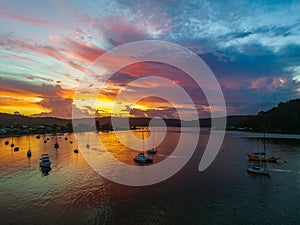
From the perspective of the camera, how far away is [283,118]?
544ft

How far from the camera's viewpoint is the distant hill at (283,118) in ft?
511

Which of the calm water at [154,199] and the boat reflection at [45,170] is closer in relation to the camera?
the calm water at [154,199]

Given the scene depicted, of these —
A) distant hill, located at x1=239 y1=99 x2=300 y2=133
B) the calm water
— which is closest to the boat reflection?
the calm water

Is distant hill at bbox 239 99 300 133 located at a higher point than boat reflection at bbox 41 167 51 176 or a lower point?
higher

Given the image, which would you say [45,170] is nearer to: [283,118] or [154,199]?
[154,199]

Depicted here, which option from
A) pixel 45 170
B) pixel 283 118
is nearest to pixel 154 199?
pixel 45 170

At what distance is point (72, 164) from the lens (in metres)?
59.6

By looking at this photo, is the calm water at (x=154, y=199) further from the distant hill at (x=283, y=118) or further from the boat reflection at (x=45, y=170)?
the distant hill at (x=283, y=118)

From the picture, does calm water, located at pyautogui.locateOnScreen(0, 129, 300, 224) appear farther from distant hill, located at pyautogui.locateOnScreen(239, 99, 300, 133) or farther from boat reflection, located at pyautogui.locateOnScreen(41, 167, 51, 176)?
distant hill, located at pyautogui.locateOnScreen(239, 99, 300, 133)

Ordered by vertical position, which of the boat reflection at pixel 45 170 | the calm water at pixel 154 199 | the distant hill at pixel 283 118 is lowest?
the calm water at pixel 154 199

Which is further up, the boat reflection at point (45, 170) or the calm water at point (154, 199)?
the boat reflection at point (45, 170)

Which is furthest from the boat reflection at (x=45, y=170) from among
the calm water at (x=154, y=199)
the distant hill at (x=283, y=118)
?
the distant hill at (x=283, y=118)

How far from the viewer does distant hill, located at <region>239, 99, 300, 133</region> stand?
155625mm

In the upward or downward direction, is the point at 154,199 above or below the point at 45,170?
below
